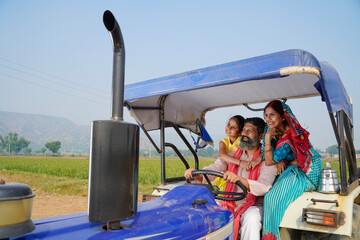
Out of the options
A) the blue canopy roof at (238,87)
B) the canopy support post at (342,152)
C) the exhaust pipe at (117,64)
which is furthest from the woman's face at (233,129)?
the exhaust pipe at (117,64)

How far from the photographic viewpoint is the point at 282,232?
7.74 ft

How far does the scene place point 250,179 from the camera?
9.55 feet

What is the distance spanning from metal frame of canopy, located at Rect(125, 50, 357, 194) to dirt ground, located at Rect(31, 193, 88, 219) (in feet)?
19.5

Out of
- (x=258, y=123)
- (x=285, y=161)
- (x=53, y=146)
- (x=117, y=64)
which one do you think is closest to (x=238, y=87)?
(x=258, y=123)

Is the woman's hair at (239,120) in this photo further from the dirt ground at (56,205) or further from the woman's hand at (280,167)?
the dirt ground at (56,205)

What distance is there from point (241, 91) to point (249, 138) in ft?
2.01

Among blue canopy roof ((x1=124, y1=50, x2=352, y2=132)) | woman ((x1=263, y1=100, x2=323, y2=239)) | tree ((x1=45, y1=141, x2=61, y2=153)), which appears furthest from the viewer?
tree ((x1=45, y1=141, x2=61, y2=153))

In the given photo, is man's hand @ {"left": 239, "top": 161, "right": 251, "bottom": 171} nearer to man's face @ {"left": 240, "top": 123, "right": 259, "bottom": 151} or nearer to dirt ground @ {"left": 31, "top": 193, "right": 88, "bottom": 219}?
man's face @ {"left": 240, "top": 123, "right": 259, "bottom": 151}

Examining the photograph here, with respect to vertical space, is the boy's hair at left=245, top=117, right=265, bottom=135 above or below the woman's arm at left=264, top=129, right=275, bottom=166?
above

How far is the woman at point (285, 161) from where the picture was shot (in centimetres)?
240

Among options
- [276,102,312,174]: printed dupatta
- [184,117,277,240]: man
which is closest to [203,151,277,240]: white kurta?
[184,117,277,240]: man

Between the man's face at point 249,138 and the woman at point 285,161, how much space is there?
0.45 feet

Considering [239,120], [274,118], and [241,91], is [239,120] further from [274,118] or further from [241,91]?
[274,118]

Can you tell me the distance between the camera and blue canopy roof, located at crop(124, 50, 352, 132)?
2.28 meters
